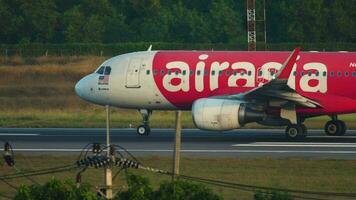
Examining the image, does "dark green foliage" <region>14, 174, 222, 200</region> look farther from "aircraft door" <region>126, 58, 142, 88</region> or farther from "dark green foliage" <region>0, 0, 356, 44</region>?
"dark green foliage" <region>0, 0, 356, 44</region>

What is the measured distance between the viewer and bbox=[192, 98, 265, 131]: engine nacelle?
128ft

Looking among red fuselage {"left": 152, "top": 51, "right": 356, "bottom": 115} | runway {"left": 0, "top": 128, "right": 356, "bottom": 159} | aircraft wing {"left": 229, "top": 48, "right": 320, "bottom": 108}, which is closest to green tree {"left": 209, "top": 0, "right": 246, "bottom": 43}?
runway {"left": 0, "top": 128, "right": 356, "bottom": 159}

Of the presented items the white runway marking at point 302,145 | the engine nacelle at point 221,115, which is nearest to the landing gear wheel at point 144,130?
the engine nacelle at point 221,115

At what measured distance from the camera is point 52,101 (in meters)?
60.8

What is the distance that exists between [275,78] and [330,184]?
10025mm

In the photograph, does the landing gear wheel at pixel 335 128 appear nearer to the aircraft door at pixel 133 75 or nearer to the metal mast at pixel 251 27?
the aircraft door at pixel 133 75

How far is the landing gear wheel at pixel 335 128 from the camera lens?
42.5 m

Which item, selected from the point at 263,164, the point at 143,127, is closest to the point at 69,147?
the point at 143,127

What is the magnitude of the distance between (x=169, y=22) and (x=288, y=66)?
4597 cm

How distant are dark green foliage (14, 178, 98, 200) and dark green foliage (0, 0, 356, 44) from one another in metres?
60.2

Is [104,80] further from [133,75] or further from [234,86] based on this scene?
[234,86]

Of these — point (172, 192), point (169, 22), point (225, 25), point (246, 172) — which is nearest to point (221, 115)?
point (246, 172)

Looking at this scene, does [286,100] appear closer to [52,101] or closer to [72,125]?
[72,125]

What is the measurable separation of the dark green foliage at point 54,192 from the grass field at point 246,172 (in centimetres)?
687
